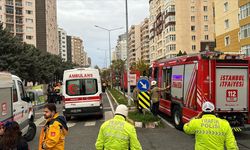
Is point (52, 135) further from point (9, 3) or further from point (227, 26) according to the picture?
point (9, 3)

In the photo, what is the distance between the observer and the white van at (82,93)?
16875 mm

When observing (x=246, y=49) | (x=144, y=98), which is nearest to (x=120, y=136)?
(x=144, y=98)

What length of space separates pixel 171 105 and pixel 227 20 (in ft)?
116

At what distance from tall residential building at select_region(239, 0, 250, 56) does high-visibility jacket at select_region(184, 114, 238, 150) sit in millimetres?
35451

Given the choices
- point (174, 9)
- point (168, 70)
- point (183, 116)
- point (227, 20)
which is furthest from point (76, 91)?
point (174, 9)

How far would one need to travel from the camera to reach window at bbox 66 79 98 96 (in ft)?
56.1

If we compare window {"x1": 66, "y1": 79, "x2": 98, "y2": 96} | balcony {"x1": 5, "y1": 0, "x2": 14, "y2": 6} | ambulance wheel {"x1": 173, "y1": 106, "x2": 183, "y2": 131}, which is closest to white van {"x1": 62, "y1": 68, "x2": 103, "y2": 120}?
window {"x1": 66, "y1": 79, "x2": 98, "y2": 96}

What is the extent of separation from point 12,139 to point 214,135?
273 centimetres

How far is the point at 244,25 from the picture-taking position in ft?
129

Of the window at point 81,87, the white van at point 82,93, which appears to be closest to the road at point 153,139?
the white van at point 82,93

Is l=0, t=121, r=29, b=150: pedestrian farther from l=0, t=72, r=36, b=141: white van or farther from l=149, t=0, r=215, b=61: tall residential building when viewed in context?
l=149, t=0, r=215, b=61: tall residential building

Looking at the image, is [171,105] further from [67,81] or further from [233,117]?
[67,81]

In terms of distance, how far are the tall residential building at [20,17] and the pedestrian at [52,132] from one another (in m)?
87.5

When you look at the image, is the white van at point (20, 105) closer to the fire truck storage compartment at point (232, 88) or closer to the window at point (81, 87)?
the window at point (81, 87)
